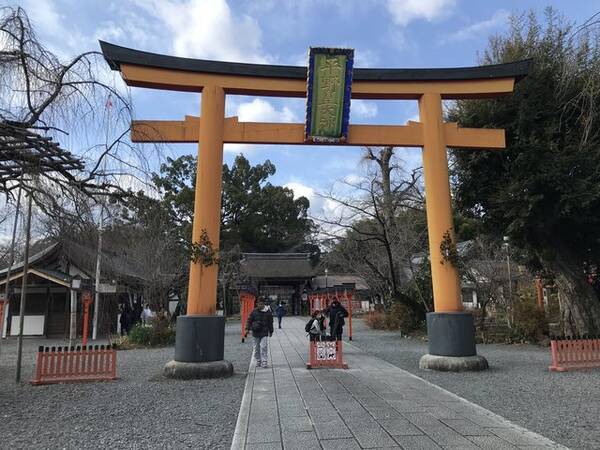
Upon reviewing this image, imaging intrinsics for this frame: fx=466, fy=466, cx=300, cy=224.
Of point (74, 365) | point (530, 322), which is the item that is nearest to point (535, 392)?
point (74, 365)

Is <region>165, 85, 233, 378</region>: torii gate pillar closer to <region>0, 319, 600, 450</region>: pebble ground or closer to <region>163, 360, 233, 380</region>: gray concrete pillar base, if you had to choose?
<region>163, 360, 233, 380</region>: gray concrete pillar base

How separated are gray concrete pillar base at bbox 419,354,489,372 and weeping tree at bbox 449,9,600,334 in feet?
13.3

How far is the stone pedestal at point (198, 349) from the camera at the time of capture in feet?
30.2

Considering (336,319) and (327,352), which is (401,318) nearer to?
(336,319)

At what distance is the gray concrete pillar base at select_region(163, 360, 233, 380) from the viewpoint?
9.15m

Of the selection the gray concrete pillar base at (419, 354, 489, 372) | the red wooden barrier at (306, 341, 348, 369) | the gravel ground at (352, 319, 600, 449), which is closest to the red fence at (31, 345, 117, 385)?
the red wooden barrier at (306, 341, 348, 369)

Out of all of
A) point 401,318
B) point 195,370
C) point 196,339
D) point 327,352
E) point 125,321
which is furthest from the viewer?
point 125,321

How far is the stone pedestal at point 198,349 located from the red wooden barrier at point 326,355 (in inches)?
79.2

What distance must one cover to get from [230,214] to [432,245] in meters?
34.0

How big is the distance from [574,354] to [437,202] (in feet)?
14.0

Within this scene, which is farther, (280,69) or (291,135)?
(291,135)

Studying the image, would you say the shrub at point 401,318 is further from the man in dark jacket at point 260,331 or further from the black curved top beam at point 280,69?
the black curved top beam at point 280,69

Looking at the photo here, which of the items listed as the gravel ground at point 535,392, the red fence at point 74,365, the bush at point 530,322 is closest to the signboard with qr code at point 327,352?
the gravel ground at point 535,392

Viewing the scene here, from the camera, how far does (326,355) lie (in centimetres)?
1057
